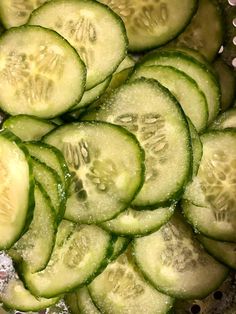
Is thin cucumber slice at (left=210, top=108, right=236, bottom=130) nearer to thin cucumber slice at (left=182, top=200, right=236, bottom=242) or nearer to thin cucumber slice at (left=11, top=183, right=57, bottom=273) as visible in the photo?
thin cucumber slice at (left=182, top=200, right=236, bottom=242)

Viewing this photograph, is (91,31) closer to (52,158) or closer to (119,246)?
(52,158)

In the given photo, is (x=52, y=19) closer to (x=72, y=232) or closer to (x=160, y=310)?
(x=72, y=232)

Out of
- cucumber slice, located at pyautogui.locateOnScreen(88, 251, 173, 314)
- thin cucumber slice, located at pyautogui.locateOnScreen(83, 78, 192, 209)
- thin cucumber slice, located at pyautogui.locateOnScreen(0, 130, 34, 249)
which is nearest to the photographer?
thin cucumber slice, located at pyautogui.locateOnScreen(0, 130, 34, 249)

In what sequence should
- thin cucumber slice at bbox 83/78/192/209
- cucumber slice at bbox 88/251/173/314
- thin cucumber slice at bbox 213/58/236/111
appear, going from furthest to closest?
thin cucumber slice at bbox 213/58/236/111
cucumber slice at bbox 88/251/173/314
thin cucumber slice at bbox 83/78/192/209

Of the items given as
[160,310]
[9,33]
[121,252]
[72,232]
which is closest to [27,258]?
[72,232]

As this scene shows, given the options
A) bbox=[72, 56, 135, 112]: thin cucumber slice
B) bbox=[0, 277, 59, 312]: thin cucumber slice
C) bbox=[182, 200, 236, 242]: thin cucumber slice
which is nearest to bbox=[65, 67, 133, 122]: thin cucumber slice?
bbox=[72, 56, 135, 112]: thin cucumber slice

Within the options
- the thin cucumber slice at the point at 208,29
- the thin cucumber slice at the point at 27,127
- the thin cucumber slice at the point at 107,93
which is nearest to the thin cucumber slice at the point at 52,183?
the thin cucumber slice at the point at 27,127

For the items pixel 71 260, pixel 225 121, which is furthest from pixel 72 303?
pixel 225 121
